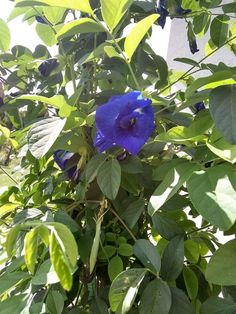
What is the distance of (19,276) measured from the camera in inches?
18.8

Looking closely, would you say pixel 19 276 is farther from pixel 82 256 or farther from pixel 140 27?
pixel 140 27

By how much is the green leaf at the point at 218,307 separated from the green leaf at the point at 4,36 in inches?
20.8

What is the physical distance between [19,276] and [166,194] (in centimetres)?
21

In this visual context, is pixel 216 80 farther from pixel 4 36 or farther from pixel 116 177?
pixel 4 36

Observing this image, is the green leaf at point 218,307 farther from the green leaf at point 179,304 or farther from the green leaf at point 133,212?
the green leaf at point 133,212

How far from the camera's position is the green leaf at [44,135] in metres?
0.46

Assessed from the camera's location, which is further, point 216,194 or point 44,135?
point 44,135

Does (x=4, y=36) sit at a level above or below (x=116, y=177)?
above

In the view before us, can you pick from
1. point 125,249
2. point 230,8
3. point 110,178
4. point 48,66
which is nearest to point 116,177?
point 110,178

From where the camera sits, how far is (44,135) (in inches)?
18.7

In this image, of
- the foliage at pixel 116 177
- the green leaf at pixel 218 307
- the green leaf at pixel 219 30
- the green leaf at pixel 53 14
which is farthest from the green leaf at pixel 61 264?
the green leaf at pixel 219 30

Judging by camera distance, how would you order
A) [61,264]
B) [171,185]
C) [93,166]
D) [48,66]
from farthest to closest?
[48,66]
[93,166]
[171,185]
[61,264]

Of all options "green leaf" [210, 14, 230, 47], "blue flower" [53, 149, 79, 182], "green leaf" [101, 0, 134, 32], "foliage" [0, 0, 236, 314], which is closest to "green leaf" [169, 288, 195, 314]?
"foliage" [0, 0, 236, 314]

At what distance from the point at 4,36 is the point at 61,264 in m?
0.50
